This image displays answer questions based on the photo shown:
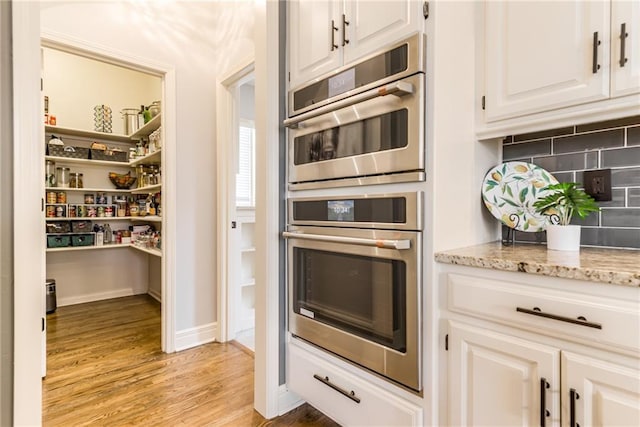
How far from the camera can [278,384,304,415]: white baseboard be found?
1719mm

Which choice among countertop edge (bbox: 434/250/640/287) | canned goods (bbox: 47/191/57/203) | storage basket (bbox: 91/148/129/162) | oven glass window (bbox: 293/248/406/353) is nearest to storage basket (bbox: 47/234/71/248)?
canned goods (bbox: 47/191/57/203)

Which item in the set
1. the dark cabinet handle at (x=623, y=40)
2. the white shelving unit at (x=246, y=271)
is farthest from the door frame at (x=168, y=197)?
the dark cabinet handle at (x=623, y=40)

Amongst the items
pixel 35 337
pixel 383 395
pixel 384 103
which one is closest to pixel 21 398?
pixel 35 337

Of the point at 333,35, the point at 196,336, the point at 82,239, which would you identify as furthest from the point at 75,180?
the point at 333,35

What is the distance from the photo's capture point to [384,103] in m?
1.26

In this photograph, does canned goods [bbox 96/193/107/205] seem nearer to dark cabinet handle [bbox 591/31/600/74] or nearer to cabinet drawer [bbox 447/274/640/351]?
cabinet drawer [bbox 447/274/640/351]

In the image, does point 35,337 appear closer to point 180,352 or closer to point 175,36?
point 180,352

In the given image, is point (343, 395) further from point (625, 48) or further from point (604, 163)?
point (625, 48)

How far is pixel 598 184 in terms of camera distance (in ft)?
4.36

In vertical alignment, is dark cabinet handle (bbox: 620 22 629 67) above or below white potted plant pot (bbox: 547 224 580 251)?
above

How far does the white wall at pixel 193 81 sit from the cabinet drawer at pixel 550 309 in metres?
2.04

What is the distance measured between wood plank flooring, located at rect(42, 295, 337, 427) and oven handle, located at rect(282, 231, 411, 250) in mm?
932

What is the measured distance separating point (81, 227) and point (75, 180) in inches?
20.4

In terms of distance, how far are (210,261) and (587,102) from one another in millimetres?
2488
